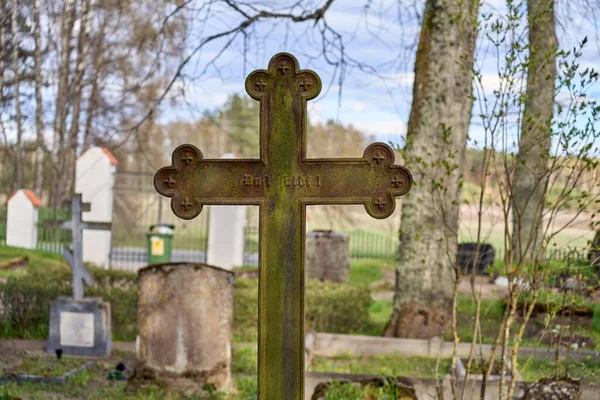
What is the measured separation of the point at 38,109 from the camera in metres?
19.3

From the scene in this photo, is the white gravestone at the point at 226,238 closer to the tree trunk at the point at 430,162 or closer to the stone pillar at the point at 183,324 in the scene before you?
the tree trunk at the point at 430,162

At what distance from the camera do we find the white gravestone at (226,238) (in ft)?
56.9

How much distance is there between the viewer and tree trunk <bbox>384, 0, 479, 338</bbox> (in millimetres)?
8617

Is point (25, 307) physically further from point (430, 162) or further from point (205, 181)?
point (205, 181)

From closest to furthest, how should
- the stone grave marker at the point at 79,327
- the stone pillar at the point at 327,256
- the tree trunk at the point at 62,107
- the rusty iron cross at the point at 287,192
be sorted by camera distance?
1. the rusty iron cross at the point at 287,192
2. the stone grave marker at the point at 79,327
3. the stone pillar at the point at 327,256
4. the tree trunk at the point at 62,107

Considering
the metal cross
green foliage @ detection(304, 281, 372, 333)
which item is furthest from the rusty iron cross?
green foliage @ detection(304, 281, 372, 333)

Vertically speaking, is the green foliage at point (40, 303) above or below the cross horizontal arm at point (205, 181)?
below

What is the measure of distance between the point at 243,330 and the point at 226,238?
7.65 m

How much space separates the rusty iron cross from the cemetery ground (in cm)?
214

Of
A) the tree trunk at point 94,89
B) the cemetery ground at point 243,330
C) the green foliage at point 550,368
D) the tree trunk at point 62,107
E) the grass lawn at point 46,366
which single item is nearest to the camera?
the green foliage at point 550,368

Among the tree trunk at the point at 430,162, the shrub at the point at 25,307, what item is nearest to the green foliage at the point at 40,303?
the shrub at the point at 25,307

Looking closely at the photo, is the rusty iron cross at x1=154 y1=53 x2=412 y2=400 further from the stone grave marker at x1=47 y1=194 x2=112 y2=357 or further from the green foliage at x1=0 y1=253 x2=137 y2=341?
the green foliage at x1=0 y1=253 x2=137 y2=341

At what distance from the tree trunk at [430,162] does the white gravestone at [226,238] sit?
8.53m

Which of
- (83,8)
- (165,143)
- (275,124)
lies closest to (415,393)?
(275,124)
